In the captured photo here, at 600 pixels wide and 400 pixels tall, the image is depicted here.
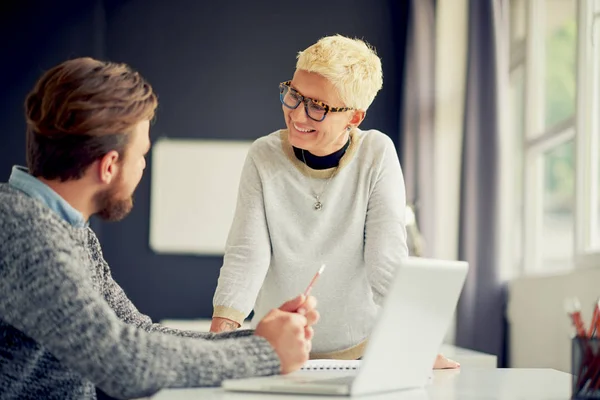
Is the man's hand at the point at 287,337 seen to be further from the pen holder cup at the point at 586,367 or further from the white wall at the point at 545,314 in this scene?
the white wall at the point at 545,314

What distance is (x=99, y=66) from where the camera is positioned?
1.40 m

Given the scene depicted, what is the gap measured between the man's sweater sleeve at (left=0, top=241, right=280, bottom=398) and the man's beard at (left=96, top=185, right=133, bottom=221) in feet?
0.62

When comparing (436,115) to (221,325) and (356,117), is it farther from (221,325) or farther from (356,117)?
(221,325)

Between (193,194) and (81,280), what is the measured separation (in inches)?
182

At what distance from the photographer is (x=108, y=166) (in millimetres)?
1399

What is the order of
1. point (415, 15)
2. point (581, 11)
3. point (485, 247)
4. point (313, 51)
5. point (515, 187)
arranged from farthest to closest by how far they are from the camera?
point (415, 15) → point (515, 187) → point (485, 247) → point (581, 11) → point (313, 51)

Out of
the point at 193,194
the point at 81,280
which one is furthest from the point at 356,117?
the point at 193,194

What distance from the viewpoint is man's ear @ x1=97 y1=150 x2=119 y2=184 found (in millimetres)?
1391

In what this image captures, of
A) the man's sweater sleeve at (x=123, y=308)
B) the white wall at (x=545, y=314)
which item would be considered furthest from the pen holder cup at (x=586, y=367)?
the white wall at (x=545, y=314)

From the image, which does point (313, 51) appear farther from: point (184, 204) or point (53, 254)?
point (184, 204)

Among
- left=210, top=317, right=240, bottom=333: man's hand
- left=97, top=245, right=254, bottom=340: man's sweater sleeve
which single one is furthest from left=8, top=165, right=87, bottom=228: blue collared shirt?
left=210, top=317, right=240, bottom=333: man's hand

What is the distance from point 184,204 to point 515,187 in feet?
7.43

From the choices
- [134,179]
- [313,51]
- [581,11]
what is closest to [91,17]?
[581,11]

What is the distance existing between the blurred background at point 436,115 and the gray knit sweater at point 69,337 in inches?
88.2
